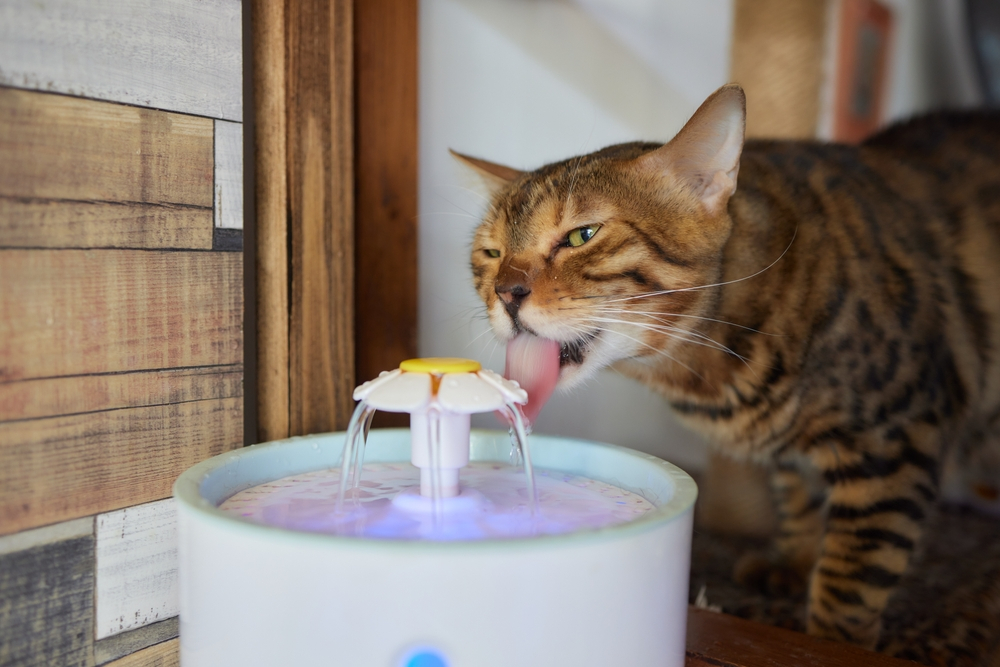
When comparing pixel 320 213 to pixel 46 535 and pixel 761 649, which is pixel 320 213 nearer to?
pixel 46 535

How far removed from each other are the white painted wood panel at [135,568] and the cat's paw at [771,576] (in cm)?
98

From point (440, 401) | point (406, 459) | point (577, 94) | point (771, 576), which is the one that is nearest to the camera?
point (440, 401)

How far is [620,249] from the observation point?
0.88m

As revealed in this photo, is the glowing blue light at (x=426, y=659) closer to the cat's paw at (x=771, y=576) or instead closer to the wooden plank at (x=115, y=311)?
the wooden plank at (x=115, y=311)

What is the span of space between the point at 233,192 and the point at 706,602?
0.92 meters

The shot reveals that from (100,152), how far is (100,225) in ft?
0.21

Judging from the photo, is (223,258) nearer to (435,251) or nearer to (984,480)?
(435,251)

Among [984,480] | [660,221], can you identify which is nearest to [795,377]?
[660,221]

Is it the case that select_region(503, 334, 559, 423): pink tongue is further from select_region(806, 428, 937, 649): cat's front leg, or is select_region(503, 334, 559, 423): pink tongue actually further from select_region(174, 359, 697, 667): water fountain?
select_region(806, 428, 937, 649): cat's front leg

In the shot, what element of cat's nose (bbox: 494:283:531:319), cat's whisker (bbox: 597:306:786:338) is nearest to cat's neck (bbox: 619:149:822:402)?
cat's whisker (bbox: 597:306:786:338)

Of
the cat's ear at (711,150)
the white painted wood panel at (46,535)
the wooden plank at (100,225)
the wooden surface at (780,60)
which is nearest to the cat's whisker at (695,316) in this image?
the cat's ear at (711,150)

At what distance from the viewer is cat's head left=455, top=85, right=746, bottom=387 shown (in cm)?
84

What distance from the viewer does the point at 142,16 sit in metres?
0.65

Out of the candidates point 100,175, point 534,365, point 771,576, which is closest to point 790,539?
point 771,576
